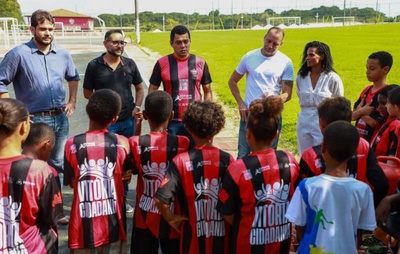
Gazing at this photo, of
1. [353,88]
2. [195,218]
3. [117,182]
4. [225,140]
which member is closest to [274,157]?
[195,218]

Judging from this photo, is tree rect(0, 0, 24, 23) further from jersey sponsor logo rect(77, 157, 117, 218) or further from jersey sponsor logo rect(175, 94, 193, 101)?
jersey sponsor logo rect(77, 157, 117, 218)

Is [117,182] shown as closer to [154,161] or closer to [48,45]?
[154,161]

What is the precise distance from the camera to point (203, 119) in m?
3.05

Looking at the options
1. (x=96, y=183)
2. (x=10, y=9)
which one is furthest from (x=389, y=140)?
(x=10, y=9)

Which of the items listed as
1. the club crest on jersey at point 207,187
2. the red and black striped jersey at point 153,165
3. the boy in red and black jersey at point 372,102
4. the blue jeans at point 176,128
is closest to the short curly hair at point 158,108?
the red and black striped jersey at point 153,165

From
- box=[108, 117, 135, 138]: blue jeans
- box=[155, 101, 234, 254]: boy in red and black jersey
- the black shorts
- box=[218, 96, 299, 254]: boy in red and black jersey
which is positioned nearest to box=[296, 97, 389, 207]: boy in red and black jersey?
box=[218, 96, 299, 254]: boy in red and black jersey

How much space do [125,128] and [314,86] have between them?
2162mm

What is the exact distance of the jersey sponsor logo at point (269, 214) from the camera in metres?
2.89

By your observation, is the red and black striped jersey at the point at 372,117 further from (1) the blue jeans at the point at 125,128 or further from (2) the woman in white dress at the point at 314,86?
(1) the blue jeans at the point at 125,128

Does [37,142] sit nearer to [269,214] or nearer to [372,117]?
[269,214]

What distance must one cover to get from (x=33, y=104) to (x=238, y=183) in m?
2.76

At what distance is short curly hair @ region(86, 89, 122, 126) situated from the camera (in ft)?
10.9

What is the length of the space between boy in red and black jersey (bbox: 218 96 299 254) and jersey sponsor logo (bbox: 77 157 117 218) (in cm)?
88

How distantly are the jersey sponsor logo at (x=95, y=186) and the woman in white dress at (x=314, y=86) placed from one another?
2.54m
